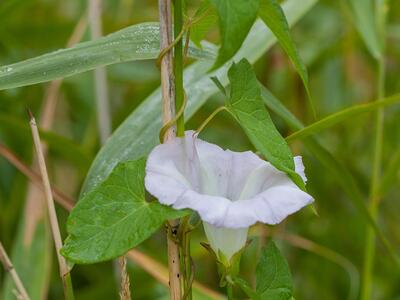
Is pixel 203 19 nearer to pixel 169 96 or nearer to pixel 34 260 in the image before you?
pixel 169 96

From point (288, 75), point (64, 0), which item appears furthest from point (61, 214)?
point (64, 0)

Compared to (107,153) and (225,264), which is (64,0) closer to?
(107,153)

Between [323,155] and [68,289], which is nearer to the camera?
[68,289]

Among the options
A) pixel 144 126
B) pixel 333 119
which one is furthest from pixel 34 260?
pixel 333 119

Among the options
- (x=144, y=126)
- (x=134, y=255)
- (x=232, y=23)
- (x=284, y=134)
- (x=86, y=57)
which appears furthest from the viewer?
(x=284, y=134)

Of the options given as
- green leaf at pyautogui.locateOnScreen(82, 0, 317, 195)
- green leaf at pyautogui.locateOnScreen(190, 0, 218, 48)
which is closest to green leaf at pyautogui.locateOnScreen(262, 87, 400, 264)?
green leaf at pyautogui.locateOnScreen(82, 0, 317, 195)
